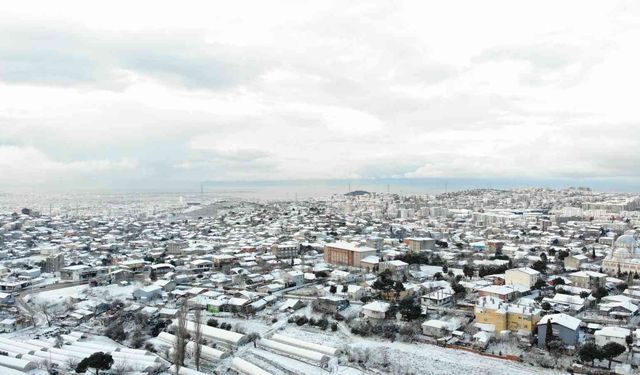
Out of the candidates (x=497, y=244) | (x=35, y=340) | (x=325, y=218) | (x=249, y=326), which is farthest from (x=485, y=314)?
(x=325, y=218)

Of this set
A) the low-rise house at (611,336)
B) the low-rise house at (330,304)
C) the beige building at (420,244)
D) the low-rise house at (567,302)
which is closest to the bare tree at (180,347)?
the low-rise house at (330,304)

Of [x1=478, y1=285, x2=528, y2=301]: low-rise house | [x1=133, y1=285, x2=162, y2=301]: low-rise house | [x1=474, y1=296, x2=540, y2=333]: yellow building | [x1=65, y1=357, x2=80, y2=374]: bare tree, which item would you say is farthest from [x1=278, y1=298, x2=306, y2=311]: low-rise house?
[x1=65, y1=357, x2=80, y2=374]: bare tree

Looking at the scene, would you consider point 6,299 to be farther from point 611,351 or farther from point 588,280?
point 588,280

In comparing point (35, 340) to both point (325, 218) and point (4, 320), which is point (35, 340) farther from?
point (325, 218)

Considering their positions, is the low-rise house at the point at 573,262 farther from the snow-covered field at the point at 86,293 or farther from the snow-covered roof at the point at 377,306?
the snow-covered field at the point at 86,293

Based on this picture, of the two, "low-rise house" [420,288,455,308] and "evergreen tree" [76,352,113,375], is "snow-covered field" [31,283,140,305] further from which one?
"low-rise house" [420,288,455,308]

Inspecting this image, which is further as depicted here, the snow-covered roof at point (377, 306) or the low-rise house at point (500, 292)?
the low-rise house at point (500, 292)

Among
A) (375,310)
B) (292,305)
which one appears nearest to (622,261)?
(375,310)
